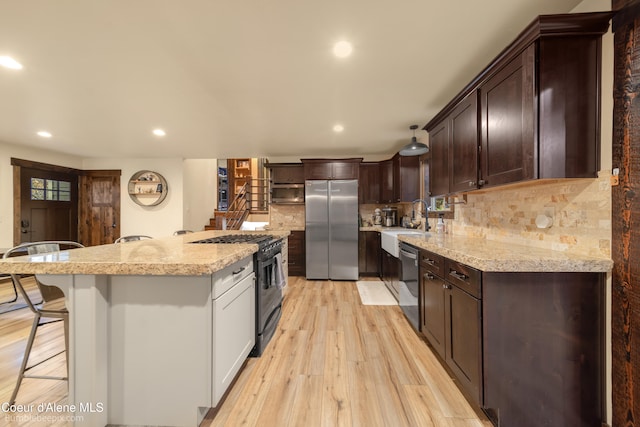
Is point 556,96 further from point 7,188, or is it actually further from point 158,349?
point 7,188

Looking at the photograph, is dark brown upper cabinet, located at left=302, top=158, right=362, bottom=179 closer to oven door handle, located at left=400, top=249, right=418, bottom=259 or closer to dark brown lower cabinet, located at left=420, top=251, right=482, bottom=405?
oven door handle, located at left=400, top=249, right=418, bottom=259

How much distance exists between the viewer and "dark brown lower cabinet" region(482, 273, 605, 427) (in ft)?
4.10

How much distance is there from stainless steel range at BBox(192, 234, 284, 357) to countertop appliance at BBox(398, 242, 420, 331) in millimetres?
1344

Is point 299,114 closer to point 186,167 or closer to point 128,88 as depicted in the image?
point 128,88

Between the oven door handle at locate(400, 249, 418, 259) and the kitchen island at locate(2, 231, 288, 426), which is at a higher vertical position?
the oven door handle at locate(400, 249, 418, 259)

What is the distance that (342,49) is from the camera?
180cm

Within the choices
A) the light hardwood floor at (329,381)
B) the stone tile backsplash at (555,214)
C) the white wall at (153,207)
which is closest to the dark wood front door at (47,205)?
the white wall at (153,207)

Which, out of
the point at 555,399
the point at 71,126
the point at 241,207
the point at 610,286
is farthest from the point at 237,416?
the point at 241,207

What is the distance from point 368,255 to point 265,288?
2.87 m

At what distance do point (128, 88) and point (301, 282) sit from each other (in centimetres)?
348

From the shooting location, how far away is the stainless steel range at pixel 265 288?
2.00m

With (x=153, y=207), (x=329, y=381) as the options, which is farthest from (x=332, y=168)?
(x=153, y=207)

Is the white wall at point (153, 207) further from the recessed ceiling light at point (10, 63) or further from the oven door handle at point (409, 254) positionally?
the oven door handle at point (409, 254)

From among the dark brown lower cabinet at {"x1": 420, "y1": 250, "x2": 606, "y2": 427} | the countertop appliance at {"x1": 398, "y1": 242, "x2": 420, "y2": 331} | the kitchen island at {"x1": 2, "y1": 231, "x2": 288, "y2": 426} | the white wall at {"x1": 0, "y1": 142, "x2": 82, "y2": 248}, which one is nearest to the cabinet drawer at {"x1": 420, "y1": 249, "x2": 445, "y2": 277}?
the countertop appliance at {"x1": 398, "y1": 242, "x2": 420, "y2": 331}
